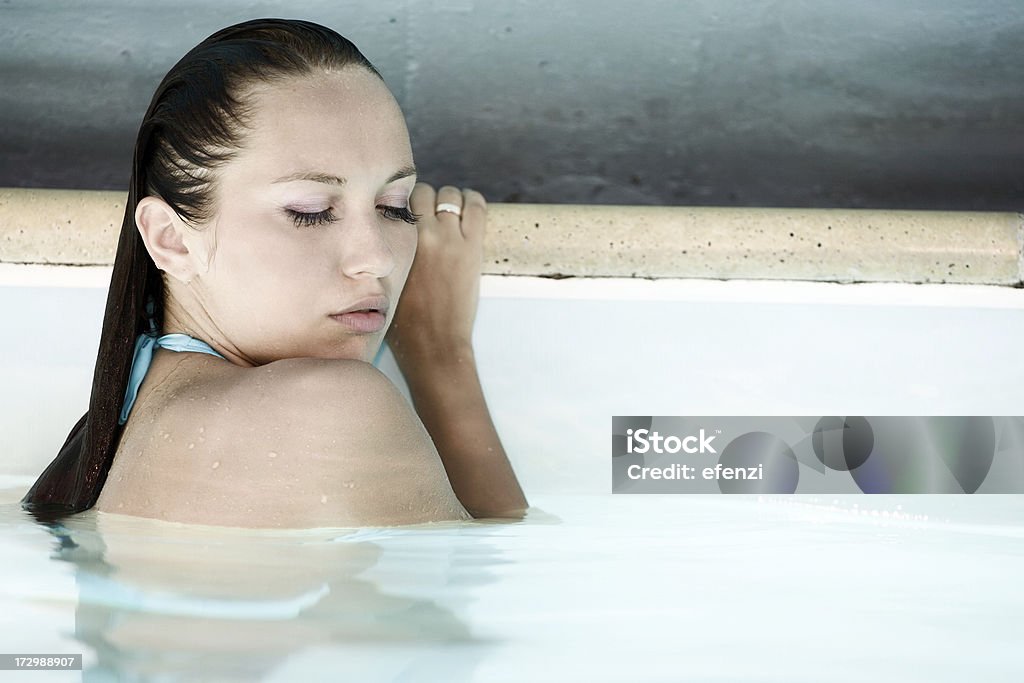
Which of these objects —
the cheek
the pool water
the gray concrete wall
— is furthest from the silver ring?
the gray concrete wall

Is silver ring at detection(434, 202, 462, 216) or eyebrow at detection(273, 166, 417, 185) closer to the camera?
eyebrow at detection(273, 166, 417, 185)

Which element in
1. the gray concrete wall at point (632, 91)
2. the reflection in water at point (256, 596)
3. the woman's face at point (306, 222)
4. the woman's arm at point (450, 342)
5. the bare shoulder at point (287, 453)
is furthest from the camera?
the gray concrete wall at point (632, 91)

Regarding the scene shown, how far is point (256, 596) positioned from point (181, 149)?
458mm

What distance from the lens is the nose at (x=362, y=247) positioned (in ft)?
3.47

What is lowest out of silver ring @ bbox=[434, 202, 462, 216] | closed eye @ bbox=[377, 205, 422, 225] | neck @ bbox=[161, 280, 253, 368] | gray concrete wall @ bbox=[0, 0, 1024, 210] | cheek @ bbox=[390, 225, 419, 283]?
neck @ bbox=[161, 280, 253, 368]

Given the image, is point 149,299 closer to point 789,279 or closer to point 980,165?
point 789,279

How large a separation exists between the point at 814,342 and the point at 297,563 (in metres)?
0.71

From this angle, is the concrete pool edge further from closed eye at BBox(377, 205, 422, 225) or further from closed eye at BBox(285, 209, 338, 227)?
closed eye at BBox(285, 209, 338, 227)

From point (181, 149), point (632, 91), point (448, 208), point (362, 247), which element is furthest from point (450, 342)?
point (632, 91)

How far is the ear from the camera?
1.07 m

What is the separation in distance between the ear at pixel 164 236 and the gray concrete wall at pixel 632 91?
910 millimetres

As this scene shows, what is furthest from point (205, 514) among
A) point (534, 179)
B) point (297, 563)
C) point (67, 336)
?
point (534, 179)
